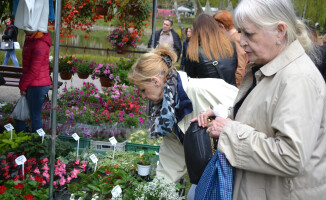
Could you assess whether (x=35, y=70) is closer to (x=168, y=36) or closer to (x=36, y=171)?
(x=36, y=171)

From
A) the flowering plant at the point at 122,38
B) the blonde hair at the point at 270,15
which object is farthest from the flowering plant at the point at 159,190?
the flowering plant at the point at 122,38

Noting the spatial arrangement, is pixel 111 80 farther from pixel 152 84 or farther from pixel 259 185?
pixel 259 185

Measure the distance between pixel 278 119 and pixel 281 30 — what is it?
348 mm

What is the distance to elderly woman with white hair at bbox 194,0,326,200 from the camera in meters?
1.27

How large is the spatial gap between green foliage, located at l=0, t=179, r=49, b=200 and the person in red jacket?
1495mm

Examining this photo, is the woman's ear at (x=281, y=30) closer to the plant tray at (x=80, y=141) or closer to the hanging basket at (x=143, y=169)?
the hanging basket at (x=143, y=169)

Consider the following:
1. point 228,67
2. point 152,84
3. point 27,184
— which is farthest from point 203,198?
point 228,67

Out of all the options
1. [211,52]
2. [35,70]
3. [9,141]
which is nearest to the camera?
[9,141]

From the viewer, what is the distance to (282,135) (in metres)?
1.28

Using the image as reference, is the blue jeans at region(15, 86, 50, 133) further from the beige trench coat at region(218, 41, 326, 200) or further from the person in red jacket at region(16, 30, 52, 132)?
the beige trench coat at region(218, 41, 326, 200)

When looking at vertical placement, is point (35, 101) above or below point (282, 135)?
below

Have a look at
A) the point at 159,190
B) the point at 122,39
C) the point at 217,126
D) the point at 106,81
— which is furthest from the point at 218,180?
the point at 122,39

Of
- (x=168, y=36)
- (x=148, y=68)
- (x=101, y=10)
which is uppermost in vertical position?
(x=101, y=10)

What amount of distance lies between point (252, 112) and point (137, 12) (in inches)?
193
